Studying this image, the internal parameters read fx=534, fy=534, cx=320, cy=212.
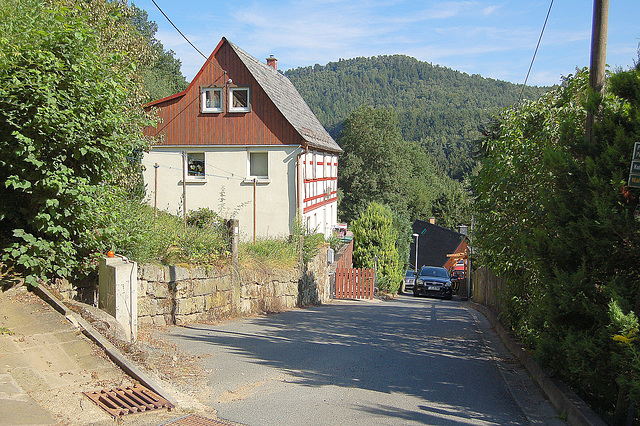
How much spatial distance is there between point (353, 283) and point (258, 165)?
22.5 feet

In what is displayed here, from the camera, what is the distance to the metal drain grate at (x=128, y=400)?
186 inches

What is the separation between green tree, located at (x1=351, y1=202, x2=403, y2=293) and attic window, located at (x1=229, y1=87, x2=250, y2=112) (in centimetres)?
1021

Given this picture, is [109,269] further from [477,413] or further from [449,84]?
[449,84]

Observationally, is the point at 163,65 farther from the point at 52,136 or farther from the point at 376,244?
the point at 52,136

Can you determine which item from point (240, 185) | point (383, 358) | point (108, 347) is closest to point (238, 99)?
point (240, 185)

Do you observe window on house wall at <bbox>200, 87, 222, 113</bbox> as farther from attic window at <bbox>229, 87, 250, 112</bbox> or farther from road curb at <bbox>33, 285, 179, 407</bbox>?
road curb at <bbox>33, 285, 179, 407</bbox>

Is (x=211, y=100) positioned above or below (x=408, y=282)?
→ above

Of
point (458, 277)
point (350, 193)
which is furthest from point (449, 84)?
point (458, 277)

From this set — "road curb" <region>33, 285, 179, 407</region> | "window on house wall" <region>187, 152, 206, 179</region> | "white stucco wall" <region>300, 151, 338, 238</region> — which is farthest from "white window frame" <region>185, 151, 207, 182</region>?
"road curb" <region>33, 285, 179, 407</region>

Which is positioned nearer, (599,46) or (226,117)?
(599,46)

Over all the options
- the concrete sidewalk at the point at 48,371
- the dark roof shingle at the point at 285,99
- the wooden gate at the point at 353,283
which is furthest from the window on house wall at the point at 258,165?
the concrete sidewalk at the point at 48,371

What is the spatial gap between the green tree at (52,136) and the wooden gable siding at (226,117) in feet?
52.7

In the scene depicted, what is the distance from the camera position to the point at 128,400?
492 cm

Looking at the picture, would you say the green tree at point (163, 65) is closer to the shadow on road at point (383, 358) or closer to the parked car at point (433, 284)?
the parked car at point (433, 284)
